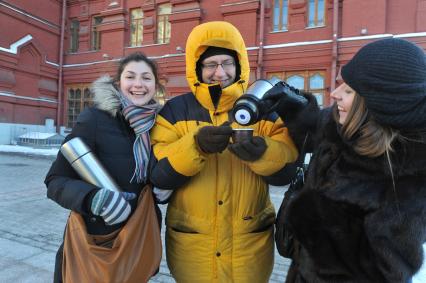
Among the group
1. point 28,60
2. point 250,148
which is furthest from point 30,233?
point 28,60

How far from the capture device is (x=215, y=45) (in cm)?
177

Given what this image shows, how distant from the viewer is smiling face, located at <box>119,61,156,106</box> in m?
1.89

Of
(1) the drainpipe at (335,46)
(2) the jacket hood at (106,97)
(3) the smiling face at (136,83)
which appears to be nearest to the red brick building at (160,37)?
(1) the drainpipe at (335,46)

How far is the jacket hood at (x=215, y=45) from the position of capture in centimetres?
176

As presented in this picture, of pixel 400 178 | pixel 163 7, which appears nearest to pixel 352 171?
pixel 400 178

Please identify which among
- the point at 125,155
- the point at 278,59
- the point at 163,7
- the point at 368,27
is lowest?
the point at 125,155

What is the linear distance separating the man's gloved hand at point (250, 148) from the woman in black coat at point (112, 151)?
0.48 meters

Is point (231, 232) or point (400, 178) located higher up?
point (400, 178)

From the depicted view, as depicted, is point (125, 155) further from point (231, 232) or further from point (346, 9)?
point (346, 9)

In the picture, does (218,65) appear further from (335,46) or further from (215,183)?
(335,46)

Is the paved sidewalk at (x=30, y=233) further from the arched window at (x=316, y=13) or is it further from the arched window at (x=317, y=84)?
the arched window at (x=316, y=13)

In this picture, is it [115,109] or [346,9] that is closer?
[115,109]

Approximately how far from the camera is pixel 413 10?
10.9 meters

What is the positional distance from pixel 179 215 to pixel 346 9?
1173 cm
